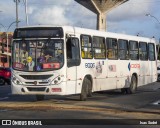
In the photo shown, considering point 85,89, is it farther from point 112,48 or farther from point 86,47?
point 112,48

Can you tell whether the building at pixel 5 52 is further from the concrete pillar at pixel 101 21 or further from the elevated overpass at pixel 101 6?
the concrete pillar at pixel 101 21

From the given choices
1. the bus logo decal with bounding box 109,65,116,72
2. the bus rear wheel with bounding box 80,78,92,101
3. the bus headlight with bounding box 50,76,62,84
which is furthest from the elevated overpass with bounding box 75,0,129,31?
the bus headlight with bounding box 50,76,62,84

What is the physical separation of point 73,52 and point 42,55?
54.2 inches

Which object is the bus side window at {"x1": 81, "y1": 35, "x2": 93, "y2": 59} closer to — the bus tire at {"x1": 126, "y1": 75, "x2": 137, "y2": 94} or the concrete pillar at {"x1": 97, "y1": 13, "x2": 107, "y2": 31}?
the bus tire at {"x1": 126, "y1": 75, "x2": 137, "y2": 94}

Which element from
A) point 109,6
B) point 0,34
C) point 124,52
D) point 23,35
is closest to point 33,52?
point 23,35

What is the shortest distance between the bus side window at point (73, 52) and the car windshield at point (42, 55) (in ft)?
1.23

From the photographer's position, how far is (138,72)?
27.5 meters

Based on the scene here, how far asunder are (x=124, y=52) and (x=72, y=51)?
20.5ft

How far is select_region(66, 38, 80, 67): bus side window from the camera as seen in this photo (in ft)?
64.1

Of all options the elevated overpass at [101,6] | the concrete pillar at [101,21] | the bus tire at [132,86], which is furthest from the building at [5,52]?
the concrete pillar at [101,21]

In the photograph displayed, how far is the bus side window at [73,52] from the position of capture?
19547mm

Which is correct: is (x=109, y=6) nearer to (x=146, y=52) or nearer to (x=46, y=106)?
(x=146, y=52)

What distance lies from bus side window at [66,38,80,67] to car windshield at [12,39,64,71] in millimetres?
374

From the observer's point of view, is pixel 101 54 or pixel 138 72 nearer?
pixel 101 54
